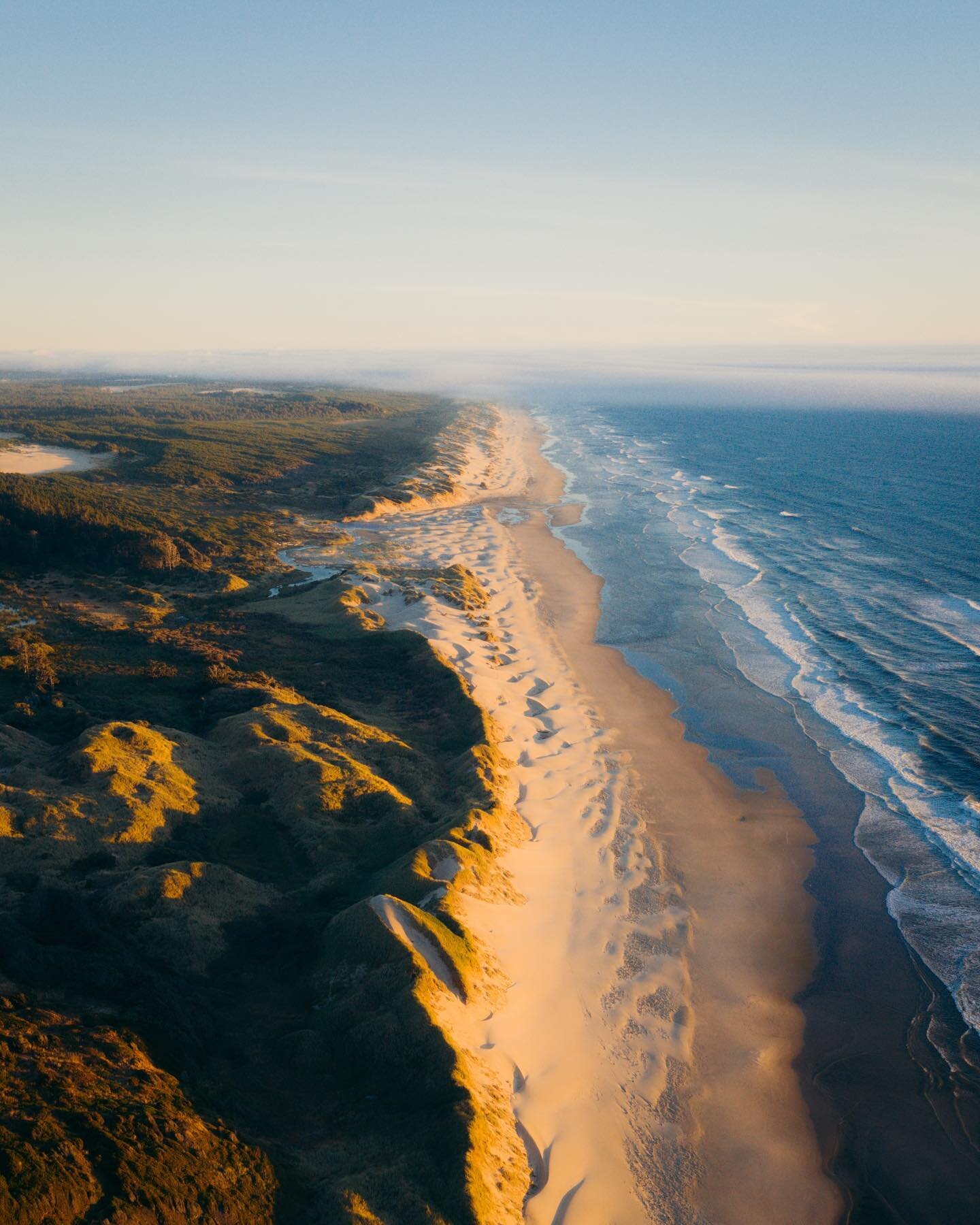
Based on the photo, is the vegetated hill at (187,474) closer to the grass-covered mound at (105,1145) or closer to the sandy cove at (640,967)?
the sandy cove at (640,967)

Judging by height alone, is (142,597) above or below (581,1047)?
above

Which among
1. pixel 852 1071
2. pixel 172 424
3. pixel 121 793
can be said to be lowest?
pixel 852 1071

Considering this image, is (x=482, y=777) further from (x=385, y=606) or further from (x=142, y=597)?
(x=142, y=597)

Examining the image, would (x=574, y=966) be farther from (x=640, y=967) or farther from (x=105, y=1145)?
(x=105, y=1145)

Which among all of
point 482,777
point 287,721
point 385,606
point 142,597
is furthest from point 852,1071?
point 142,597

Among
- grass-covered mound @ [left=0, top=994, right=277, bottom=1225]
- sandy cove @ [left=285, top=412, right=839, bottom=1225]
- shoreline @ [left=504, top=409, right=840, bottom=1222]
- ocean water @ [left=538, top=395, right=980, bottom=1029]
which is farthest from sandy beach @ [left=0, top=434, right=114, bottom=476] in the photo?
grass-covered mound @ [left=0, top=994, right=277, bottom=1225]

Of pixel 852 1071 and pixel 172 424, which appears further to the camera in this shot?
pixel 172 424

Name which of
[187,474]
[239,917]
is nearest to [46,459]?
[187,474]
